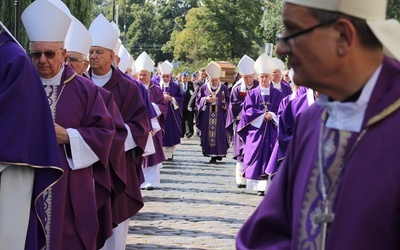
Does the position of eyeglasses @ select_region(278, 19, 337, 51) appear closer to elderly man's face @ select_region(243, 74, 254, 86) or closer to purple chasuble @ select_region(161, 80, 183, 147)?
elderly man's face @ select_region(243, 74, 254, 86)

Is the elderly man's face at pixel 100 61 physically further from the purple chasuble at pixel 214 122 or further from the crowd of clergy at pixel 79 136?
the purple chasuble at pixel 214 122

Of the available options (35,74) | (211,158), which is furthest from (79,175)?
(211,158)

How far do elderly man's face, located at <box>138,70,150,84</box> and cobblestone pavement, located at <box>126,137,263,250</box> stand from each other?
1.79 meters

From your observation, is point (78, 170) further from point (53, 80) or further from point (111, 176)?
point (111, 176)

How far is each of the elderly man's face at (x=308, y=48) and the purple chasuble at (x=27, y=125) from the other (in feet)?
7.62

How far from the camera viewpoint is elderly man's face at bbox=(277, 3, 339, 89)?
2518mm

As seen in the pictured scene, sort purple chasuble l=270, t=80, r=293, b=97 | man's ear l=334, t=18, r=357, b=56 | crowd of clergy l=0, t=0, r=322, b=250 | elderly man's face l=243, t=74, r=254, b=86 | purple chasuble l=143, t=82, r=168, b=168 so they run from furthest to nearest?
elderly man's face l=243, t=74, r=254, b=86 < purple chasuble l=270, t=80, r=293, b=97 < purple chasuble l=143, t=82, r=168, b=168 < crowd of clergy l=0, t=0, r=322, b=250 < man's ear l=334, t=18, r=357, b=56

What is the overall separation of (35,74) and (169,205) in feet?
22.8

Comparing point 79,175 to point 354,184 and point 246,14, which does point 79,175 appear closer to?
point 354,184

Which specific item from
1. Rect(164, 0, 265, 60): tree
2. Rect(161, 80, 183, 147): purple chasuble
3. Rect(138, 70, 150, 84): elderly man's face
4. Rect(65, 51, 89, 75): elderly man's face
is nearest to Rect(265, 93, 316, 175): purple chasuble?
Rect(65, 51, 89, 75): elderly man's face

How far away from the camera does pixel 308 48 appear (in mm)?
2553

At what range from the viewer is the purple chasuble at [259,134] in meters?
12.4

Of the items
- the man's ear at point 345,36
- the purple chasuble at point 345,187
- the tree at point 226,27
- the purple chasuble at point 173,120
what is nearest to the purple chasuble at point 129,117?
the purple chasuble at point 345,187

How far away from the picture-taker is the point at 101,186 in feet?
19.8
